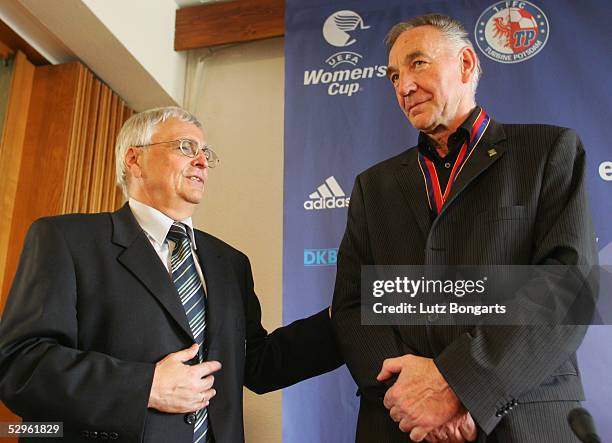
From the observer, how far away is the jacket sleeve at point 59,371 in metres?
1.66

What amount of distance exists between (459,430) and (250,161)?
9.14 ft

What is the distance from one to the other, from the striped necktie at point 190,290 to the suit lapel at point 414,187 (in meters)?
0.77

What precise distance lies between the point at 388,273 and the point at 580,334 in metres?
0.53

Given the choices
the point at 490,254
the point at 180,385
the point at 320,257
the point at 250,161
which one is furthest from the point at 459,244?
the point at 250,161

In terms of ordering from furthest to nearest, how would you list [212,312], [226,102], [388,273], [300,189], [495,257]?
[226,102] < [300,189] < [212,312] < [388,273] < [495,257]

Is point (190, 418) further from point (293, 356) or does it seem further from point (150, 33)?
point (150, 33)

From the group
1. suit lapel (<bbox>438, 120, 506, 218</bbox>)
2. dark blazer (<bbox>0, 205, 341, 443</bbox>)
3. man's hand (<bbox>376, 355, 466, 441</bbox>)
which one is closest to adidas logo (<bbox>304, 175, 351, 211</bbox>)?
dark blazer (<bbox>0, 205, 341, 443</bbox>)

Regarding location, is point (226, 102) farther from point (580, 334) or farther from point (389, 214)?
point (580, 334)

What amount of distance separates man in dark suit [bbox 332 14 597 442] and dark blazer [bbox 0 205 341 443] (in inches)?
15.6

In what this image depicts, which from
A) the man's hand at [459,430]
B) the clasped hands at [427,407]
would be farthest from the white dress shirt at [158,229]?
the man's hand at [459,430]

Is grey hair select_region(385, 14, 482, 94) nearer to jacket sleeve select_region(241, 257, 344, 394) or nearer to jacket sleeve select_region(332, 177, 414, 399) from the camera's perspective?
jacket sleeve select_region(332, 177, 414, 399)

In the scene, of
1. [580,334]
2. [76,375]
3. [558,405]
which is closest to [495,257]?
[580,334]

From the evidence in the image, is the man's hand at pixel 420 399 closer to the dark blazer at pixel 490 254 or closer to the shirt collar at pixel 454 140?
the dark blazer at pixel 490 254

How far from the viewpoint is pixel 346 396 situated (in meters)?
3.04
